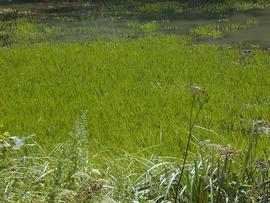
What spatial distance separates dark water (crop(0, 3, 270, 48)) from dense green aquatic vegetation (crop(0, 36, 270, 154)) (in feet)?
5.68

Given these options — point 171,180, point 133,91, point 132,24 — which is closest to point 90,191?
point 171,180

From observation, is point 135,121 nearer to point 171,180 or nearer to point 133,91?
point 133,91

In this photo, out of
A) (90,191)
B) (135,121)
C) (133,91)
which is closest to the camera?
(90,191)

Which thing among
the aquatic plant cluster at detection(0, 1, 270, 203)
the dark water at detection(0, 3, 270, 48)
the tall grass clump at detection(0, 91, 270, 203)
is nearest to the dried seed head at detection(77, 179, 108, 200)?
the aquatic plant cluster at detection(0, 1, 270, 203)

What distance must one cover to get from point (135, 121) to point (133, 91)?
1136 millimetres

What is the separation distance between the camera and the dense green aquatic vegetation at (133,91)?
4832 mm

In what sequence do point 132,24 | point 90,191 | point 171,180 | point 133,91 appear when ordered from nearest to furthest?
point 90,191
point 171,180
point 133,91
point 132,24

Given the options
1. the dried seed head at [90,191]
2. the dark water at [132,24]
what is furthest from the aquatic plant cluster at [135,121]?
the dark water at [132,24]

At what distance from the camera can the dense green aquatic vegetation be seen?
4832 millimetres

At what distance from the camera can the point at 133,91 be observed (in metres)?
6.19

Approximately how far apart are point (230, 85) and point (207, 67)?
1.03 meters

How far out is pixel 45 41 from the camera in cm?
1094

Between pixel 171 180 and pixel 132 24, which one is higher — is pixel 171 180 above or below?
above

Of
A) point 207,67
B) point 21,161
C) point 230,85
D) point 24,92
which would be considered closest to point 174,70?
point 207,67
